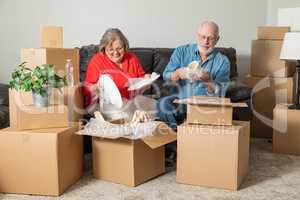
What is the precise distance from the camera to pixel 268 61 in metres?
3.67

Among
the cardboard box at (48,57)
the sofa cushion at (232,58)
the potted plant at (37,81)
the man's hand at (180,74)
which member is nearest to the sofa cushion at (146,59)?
the sofa cushion at (232,58)

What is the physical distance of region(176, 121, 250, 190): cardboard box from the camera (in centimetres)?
247

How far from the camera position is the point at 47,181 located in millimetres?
2406

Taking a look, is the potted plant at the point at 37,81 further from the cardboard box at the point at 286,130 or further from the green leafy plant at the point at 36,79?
the cardboard box at the point at 286,130

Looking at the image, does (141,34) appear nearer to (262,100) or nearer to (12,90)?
(262,100)

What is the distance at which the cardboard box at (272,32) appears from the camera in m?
3.61

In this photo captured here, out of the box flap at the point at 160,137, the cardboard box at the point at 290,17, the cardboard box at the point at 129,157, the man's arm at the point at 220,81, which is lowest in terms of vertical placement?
the cardboard box at the point at 129,157

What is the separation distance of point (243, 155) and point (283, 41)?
126 cm

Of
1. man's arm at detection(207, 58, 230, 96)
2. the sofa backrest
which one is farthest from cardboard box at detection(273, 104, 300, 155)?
the sofa backrest

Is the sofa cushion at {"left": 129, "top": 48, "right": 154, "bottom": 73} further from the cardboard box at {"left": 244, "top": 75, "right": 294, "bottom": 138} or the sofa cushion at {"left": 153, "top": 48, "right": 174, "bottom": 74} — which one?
the cardboard box at {"left": 244, "top": 75, "right": 294, "bottom": 138}

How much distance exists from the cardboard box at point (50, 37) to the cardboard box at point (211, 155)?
3.32 ft

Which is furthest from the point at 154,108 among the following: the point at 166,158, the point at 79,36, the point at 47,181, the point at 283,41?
the point at 79,36

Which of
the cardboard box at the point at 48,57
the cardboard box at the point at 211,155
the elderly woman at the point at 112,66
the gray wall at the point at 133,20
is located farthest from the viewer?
the gray wall at the point at 133,20

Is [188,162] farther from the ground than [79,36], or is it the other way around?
[79,36]
